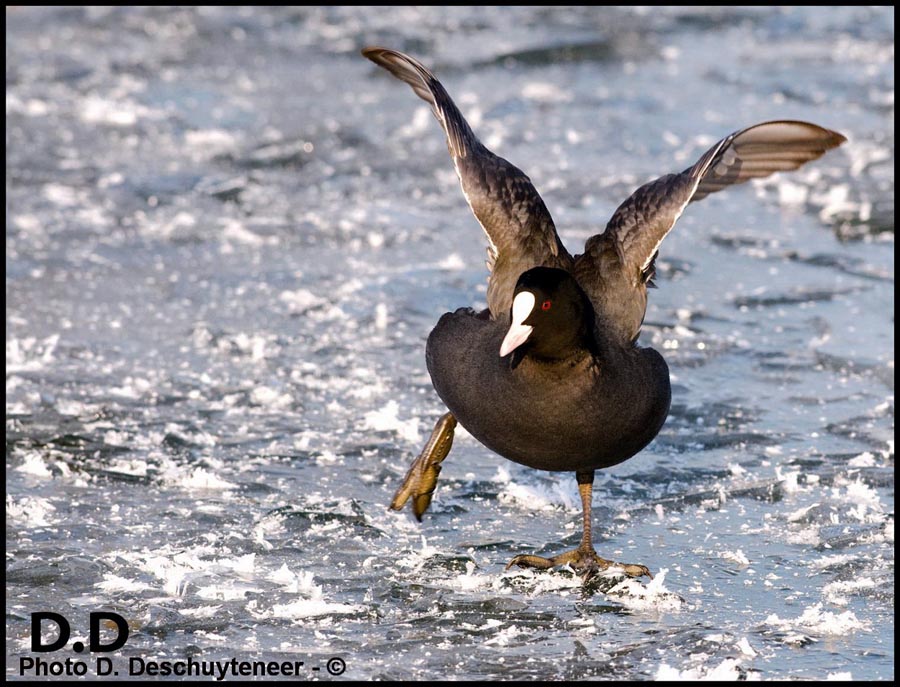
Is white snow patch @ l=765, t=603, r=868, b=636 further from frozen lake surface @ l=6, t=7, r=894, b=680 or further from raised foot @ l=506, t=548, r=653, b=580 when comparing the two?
raised foot @ l=506, t=548, r=653, b=580

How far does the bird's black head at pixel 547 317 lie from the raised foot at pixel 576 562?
75cm

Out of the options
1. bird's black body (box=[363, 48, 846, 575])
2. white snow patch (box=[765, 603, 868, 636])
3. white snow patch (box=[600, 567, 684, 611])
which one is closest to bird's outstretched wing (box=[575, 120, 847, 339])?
bird's black body (box=[363, 48, 846, 575])

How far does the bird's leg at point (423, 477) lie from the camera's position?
198 inches

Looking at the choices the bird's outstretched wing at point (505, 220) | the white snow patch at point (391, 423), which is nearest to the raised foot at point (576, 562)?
the bird's outstretched wing at point (505, 220)

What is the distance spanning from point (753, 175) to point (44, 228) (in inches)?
175

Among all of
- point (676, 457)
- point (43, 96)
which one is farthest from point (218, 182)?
point (676, 457)

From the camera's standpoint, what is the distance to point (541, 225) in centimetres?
496

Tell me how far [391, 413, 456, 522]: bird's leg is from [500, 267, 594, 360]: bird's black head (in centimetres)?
93

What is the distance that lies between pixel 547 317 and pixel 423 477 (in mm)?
1092

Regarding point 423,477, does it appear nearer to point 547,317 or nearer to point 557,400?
point 557,400

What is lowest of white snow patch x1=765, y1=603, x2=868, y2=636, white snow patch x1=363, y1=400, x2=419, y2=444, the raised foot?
white snow patch x1=363, y1=400, x2=419, y2=444

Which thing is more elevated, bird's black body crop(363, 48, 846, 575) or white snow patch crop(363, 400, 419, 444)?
bird's black body crop(363, 48, 846, 575)

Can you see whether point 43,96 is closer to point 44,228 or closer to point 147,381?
point 44,228

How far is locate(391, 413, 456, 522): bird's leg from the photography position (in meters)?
5.03
